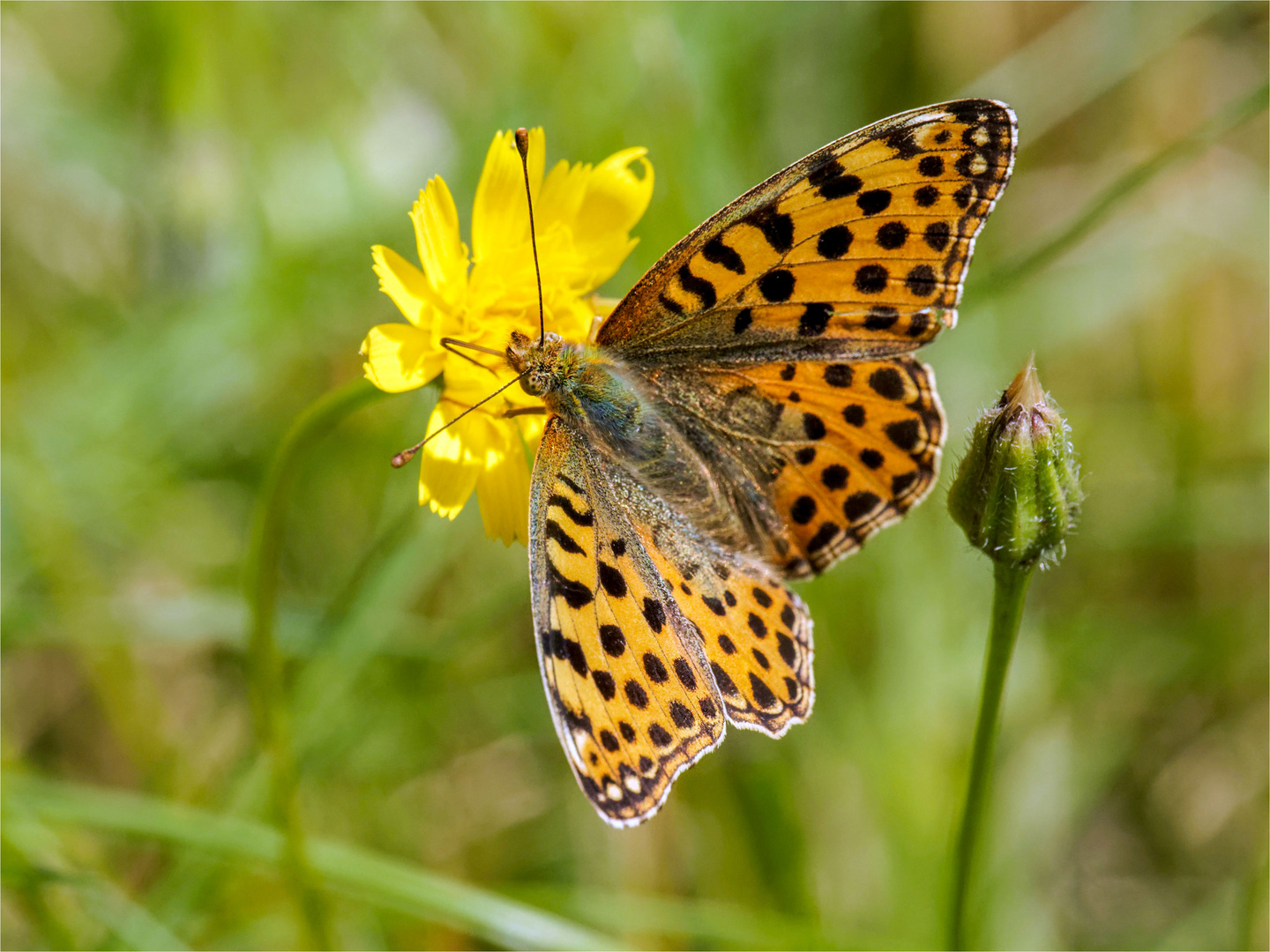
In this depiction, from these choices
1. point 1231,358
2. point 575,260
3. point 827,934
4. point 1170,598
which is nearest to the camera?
point 575,260

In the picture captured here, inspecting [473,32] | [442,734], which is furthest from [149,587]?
[473,32]

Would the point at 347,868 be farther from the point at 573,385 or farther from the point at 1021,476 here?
the point at 1021,476

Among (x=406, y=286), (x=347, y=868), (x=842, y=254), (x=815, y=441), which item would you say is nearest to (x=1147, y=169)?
(x=842, y=254)

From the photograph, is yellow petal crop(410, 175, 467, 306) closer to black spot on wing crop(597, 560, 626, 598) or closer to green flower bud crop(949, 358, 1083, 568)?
black spot on wing crop(597, 560, 626, 598)

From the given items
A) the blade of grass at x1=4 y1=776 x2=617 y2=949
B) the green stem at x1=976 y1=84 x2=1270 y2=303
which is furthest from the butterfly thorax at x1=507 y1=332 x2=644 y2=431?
the green stem at x1=976 y1=84 x2=1270 y2=303

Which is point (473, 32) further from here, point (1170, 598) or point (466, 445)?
point (1170, 598)

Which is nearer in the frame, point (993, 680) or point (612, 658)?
point (993, 680)

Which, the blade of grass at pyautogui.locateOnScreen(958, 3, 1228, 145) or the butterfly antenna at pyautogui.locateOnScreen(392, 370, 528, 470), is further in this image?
the blade of grass at pyautogui.locateOnScreen(958, 3, 1228, 145)
